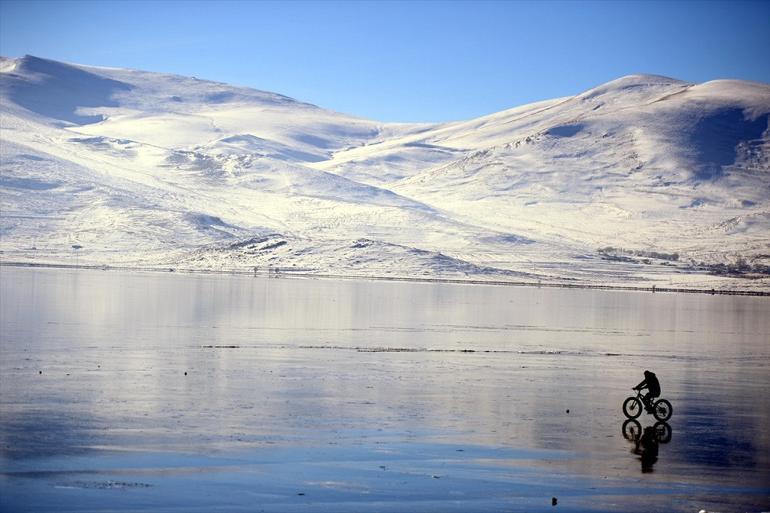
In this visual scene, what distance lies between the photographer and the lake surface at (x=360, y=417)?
19.5 m

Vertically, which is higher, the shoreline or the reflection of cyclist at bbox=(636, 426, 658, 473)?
the shoreline

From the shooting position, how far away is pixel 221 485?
19.6 meters

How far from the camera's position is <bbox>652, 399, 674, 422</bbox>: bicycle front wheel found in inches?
1106

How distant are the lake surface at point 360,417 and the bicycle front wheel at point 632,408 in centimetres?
39

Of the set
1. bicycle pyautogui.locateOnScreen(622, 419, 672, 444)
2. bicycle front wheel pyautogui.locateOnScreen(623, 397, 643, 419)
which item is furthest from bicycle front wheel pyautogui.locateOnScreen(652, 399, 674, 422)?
bicycle front wheel pyautogui.locateOnScreen(623, 397, 643, 419)

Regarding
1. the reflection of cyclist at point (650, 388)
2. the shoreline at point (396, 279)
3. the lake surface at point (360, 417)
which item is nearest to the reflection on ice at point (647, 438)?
the lake surface at point (360, 417)

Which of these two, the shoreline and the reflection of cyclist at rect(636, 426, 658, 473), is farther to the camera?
the shoreline

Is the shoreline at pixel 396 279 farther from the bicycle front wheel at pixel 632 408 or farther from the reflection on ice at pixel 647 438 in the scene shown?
the reflection on ice at pixel 647 438

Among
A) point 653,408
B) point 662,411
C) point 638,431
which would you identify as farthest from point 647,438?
point 662,411

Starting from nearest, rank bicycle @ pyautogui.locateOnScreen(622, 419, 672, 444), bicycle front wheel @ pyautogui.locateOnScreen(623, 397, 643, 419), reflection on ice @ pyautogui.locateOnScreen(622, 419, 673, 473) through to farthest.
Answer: reflection on ice @ pyautogui.locateOnScreen(622, 419, 673, 473), bicycle @ pyautogui.locateOnScreen(622, 419, 672, 444), bicycle front wheel @ pyautogui.locateOnScreen(623, 397, 643, 419)

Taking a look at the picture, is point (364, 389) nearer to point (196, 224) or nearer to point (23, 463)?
point (23, 463)

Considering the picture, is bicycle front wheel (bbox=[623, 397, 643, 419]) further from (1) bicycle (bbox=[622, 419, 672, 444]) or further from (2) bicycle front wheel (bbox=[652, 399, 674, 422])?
(2) bicycle front wheel (bbox=[652, 399, 674, 422])

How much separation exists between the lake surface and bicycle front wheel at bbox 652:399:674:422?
1.54 feet

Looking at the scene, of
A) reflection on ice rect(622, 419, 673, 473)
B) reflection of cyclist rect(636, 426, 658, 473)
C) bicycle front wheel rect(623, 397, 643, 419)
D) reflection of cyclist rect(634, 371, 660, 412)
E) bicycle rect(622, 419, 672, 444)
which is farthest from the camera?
bicycle front wheel rect(623, 397, 643, 419)
